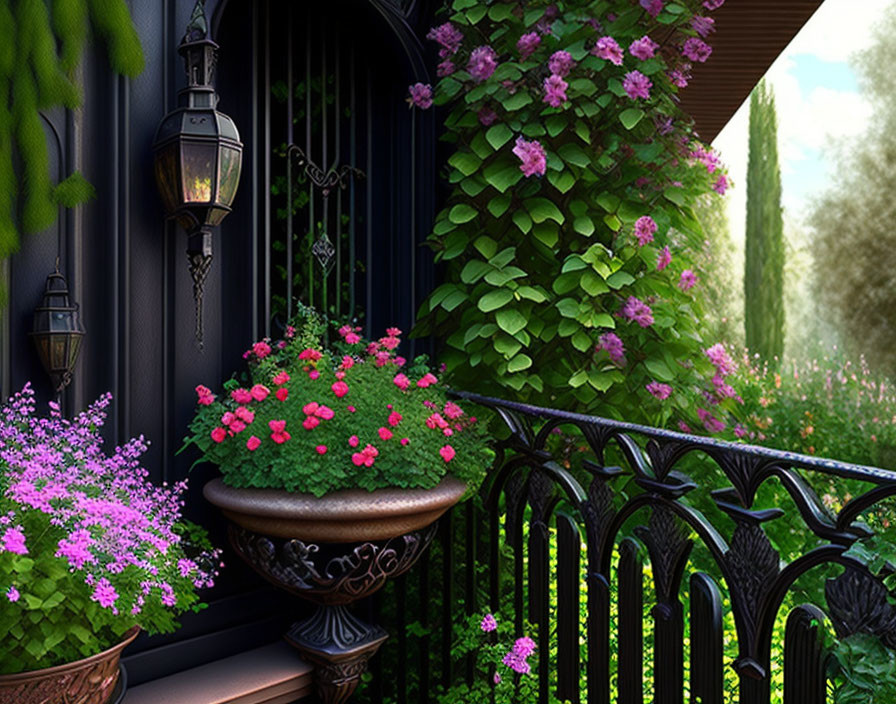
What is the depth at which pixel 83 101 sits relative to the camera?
213 centimetres

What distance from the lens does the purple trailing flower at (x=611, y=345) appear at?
8.93ft

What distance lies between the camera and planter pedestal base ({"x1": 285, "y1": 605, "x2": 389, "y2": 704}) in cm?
227

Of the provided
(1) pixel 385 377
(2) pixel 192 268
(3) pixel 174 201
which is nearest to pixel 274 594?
(1) pixel 385 377

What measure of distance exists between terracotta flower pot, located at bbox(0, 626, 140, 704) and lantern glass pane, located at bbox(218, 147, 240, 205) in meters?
1.25

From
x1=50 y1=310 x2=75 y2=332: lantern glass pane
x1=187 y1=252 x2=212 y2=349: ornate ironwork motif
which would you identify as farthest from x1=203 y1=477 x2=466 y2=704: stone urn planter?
x1=50 y1=310 x2=75 y2=332: lantern glass pane

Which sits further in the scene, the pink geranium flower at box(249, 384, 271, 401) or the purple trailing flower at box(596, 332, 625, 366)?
the purple trailing flower at box(596, 332, 625, 366)

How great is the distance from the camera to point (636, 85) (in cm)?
265

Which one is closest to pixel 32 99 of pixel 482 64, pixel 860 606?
pixel 482 64

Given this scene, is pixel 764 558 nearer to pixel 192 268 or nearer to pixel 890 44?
pixel 192 268

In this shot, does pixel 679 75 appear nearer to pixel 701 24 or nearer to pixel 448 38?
pixel 701 24

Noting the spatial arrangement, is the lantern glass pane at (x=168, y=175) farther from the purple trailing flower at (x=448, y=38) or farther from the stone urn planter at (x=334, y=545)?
the purple trailing flower at (x=448, y=38)

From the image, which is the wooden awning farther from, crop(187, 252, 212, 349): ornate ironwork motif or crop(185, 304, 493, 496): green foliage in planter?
crop(187, 252, 212, 349): ornate ironwork motif

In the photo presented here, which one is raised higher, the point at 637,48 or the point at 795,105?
the point at 795,105

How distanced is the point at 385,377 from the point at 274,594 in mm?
882
